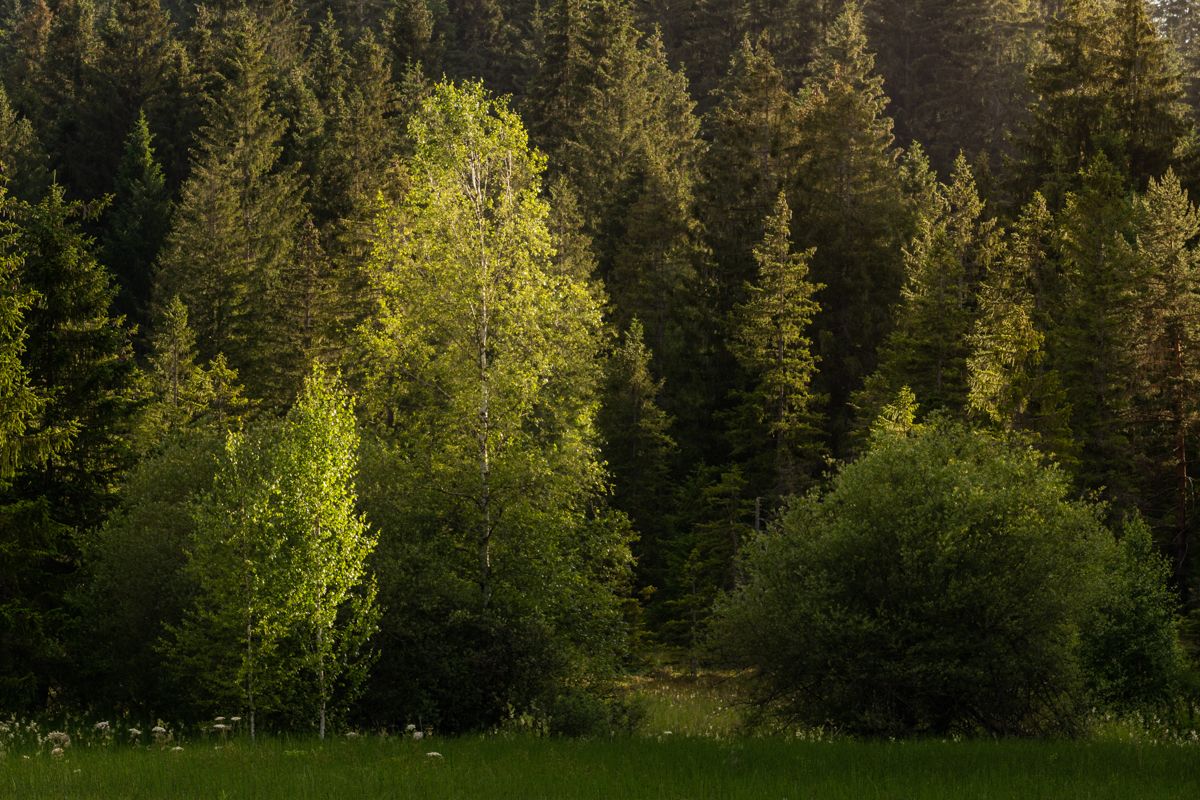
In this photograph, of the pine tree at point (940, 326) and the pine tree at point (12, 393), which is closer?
the pine tree at point (12, 393)

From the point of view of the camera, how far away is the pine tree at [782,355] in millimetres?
55562

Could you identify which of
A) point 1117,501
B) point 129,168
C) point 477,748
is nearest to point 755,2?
point 129,168

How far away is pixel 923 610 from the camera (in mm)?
24156

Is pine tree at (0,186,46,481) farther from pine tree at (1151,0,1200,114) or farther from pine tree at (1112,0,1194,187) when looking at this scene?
pine tree at (1151,0,1200,114)

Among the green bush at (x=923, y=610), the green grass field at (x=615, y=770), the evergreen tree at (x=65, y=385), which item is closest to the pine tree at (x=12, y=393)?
the evergreen tree at (x=65, y=385)

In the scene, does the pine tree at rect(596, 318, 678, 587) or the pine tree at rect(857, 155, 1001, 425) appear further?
the pine tree at rect(596, 318, 678, 587)

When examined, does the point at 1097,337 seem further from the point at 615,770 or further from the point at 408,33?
the point at 408,33

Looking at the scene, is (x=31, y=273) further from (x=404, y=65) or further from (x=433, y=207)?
(x=404, y=65)

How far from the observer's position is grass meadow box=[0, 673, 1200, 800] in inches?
649

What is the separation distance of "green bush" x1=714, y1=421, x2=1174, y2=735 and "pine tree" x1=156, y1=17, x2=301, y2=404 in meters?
40.4

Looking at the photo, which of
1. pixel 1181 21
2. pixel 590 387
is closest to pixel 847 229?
pixel 590 387

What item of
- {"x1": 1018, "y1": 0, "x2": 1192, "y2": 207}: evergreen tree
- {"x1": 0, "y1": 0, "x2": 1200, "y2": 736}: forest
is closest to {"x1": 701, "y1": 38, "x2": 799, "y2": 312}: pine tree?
{"x1": 0, "y1": 0, "x2": 1200, "y2": 736}: forest

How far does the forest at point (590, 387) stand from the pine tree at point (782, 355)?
0.28 meters

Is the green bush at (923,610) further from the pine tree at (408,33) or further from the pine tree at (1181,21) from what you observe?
the pine tree at (1181,21)
